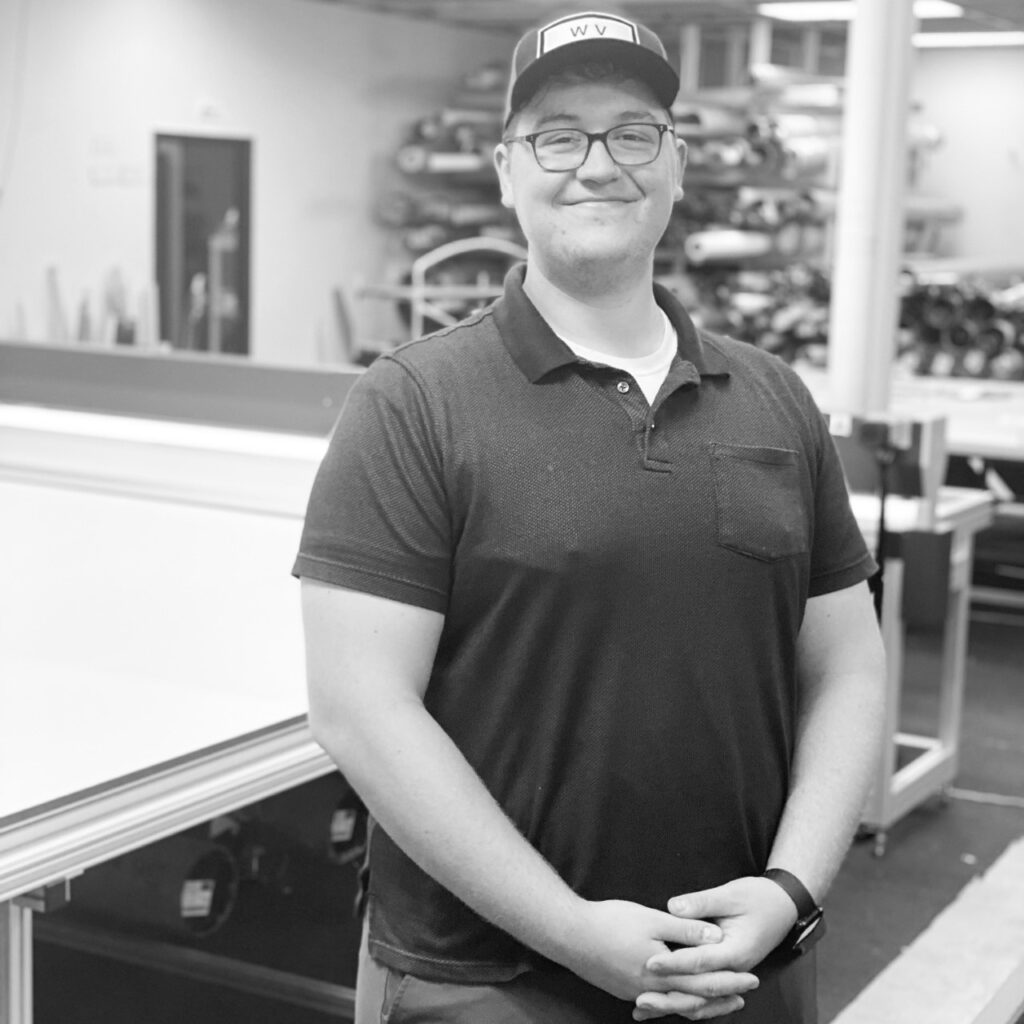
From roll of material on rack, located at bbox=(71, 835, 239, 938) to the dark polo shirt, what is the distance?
4.21 ft

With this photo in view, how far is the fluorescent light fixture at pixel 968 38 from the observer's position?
959 centimetres

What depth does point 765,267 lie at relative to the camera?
897 cm

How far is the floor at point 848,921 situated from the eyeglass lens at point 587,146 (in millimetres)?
1877

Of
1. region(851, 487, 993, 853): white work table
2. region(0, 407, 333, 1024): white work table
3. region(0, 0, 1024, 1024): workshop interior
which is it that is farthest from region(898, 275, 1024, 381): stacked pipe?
region(0, 407, 333, 1024): white work table

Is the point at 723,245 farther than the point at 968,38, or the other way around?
the point at 968,38

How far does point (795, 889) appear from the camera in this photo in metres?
1.45

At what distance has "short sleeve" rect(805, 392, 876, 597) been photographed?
1.58 m

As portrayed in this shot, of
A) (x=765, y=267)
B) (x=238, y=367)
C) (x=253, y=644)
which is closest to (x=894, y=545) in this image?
(x=238, y=367)

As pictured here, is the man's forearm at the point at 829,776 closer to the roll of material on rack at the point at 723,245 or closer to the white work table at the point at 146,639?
the white work table at the point at 146,639

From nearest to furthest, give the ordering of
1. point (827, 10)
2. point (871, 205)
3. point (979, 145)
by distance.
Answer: point (871, 205) < point (827, 10) < point (979, 145)

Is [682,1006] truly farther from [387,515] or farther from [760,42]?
[760,42]

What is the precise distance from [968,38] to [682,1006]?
30.4 feet

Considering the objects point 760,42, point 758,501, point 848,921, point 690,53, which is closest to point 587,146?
point 758,501

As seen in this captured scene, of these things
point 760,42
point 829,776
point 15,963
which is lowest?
point 15,963
